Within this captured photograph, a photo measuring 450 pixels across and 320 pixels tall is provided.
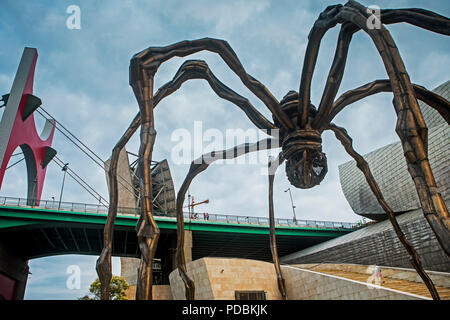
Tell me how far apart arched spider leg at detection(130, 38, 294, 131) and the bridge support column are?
113ft

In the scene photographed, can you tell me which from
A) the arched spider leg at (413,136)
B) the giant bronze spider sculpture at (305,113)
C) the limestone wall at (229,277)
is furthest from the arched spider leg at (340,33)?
the limestone wall at (229,277)

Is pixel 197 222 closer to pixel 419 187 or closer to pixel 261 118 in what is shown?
pixel 261 118

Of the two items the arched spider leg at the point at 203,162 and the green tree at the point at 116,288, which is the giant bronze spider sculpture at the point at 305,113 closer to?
the arched spider leg at the point at 203,162

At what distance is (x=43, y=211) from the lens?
91.5 ft

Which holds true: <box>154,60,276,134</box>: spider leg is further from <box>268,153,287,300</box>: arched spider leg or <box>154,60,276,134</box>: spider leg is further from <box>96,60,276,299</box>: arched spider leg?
<box>268,153,287,300</box>: arched spider leg

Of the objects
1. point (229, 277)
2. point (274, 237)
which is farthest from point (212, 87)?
point (229, 277)

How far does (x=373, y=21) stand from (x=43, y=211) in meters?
31.4

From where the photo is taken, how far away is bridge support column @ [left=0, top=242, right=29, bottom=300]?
98.6 ft

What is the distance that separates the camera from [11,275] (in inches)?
1276

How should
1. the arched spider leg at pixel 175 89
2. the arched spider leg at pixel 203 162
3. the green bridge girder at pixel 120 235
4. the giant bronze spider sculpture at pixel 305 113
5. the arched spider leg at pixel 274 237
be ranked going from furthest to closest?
the green bridge girder at pixel 120 235, the arched spider leg at pixel 274 237, the arched spider leg at pixel 203 162, the arched spider leg at pixel 175 89, the giant bronze spider sculpture at pixel 305 113

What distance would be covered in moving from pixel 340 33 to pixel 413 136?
7.80ft

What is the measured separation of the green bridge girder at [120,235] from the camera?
28103 mm

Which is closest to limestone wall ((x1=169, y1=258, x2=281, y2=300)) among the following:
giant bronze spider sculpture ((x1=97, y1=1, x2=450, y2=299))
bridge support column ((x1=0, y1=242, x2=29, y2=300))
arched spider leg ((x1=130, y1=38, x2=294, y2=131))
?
giant bronze spider sculpture ((x1=97, y1=1, x2=450, y2=299))

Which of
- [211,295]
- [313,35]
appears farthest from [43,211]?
[313,35]
